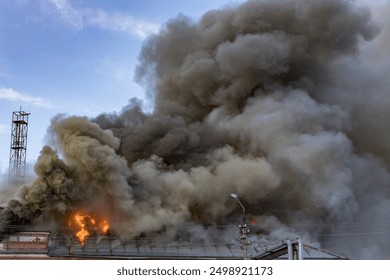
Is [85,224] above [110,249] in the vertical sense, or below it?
above

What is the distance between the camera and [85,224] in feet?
102

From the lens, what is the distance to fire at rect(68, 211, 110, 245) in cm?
3064

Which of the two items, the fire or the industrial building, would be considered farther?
the fire

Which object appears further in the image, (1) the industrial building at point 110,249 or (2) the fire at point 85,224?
(2) the fire at point 85,224

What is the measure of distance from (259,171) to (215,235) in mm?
5178

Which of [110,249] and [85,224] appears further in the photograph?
[85,224]

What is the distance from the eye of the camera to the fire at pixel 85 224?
3064 centimetres

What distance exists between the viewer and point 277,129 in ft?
112

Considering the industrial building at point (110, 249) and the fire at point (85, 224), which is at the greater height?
the fire at point (85, 224)

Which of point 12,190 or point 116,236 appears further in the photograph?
point 12,190

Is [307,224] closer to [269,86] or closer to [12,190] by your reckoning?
[269,86]

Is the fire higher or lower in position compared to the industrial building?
higher
